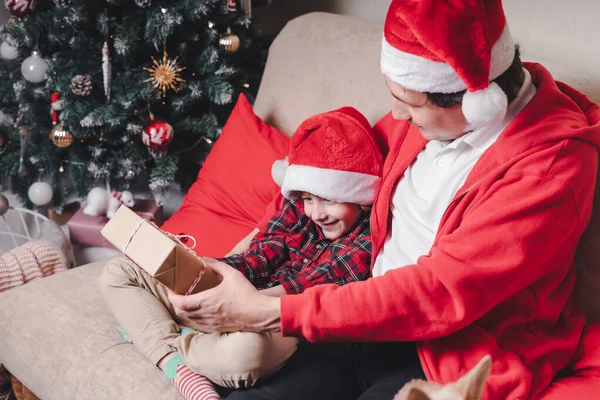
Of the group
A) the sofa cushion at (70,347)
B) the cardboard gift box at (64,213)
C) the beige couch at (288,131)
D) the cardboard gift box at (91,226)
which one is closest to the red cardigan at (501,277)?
the beige couch at (288,131)

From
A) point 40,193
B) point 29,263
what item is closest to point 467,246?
point 29,263

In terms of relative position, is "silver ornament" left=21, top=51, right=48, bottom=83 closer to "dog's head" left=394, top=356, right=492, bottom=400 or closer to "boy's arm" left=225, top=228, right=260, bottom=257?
"boy's arm" left=225, top=228, right=260, bottom=257

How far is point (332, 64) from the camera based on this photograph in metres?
1.82

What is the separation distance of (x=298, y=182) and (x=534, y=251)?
627 millimetres

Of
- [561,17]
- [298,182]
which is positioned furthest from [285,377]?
[561,17]

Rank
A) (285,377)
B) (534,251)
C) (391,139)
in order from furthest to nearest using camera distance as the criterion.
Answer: (391,139) < (285,377) < (534,251)

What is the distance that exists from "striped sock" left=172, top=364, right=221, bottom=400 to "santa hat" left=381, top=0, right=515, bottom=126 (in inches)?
28.0

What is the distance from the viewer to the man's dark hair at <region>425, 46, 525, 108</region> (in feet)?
3.47

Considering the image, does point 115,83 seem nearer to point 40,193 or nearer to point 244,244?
point 40,193

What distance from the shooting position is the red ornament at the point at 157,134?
2.12 m

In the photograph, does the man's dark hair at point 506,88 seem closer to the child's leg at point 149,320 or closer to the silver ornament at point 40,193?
the child's leg at point 149,320

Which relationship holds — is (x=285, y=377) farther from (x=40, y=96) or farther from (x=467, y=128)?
(x=40, y=96)

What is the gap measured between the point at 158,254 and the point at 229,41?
1286mm

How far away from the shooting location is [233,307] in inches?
44.3
